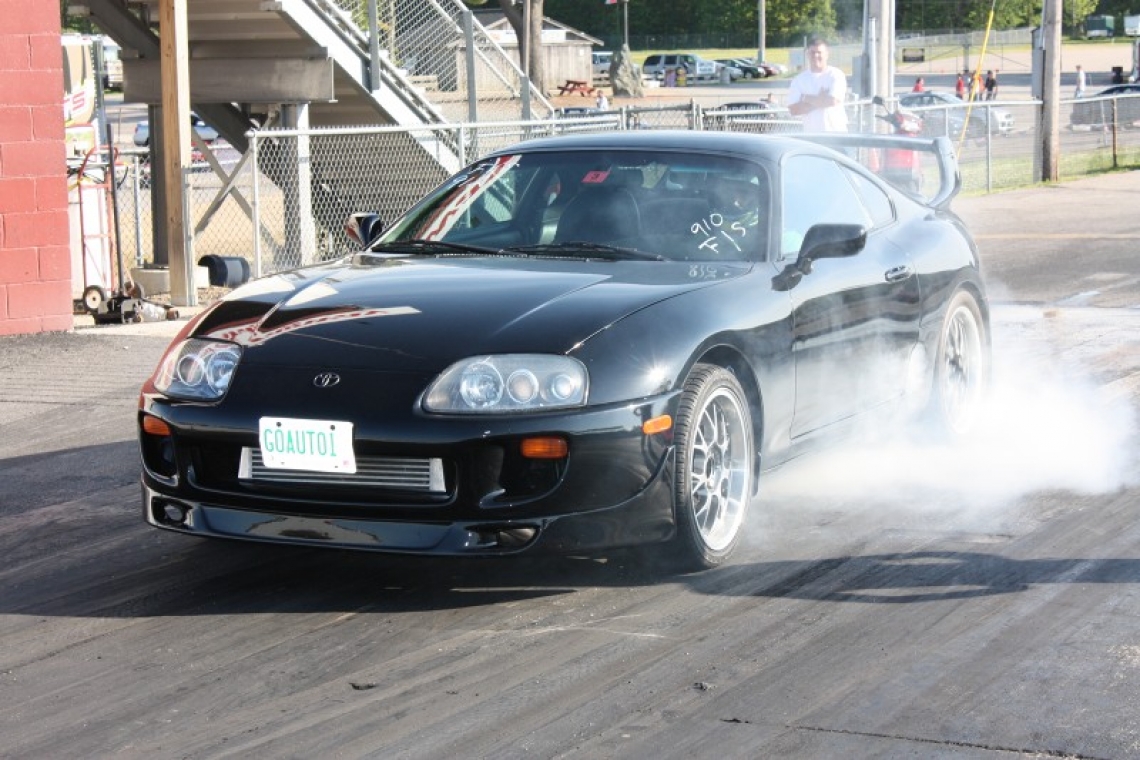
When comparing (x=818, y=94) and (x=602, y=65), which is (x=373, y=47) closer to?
(x=818, y=94)

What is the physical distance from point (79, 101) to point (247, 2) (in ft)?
28.5

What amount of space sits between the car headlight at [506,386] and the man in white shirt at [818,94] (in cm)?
1091

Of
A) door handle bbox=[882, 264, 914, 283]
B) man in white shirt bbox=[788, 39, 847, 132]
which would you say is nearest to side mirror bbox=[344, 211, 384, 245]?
door handle bbox=[882, 264, 914, 283]

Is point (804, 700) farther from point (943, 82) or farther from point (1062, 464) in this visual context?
point (943, 82)

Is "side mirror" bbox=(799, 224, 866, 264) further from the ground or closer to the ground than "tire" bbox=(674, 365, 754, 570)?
further from the ground

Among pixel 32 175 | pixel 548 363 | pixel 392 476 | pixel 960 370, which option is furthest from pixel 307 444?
pixel 32 175

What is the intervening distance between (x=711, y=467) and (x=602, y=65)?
8359 cm

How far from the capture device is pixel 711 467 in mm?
5656

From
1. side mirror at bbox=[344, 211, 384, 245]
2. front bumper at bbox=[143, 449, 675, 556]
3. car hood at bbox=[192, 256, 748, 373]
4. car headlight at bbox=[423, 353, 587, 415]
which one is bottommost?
front bumper at bbox=[143, 449, 675, 556]

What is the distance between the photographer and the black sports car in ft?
16.6

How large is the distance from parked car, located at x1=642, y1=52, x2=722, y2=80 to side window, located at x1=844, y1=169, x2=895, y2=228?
83677 millimetres

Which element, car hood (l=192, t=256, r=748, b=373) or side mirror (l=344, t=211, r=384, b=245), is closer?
car hood (l=192, t=256, r=748, b=373)

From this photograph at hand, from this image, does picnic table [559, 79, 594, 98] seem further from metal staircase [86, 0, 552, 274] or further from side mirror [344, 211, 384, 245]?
side mirror [344, 211, 384, 245]

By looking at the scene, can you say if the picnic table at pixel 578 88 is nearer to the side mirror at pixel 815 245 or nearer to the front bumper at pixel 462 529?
the side mirror at pixel 815 245
